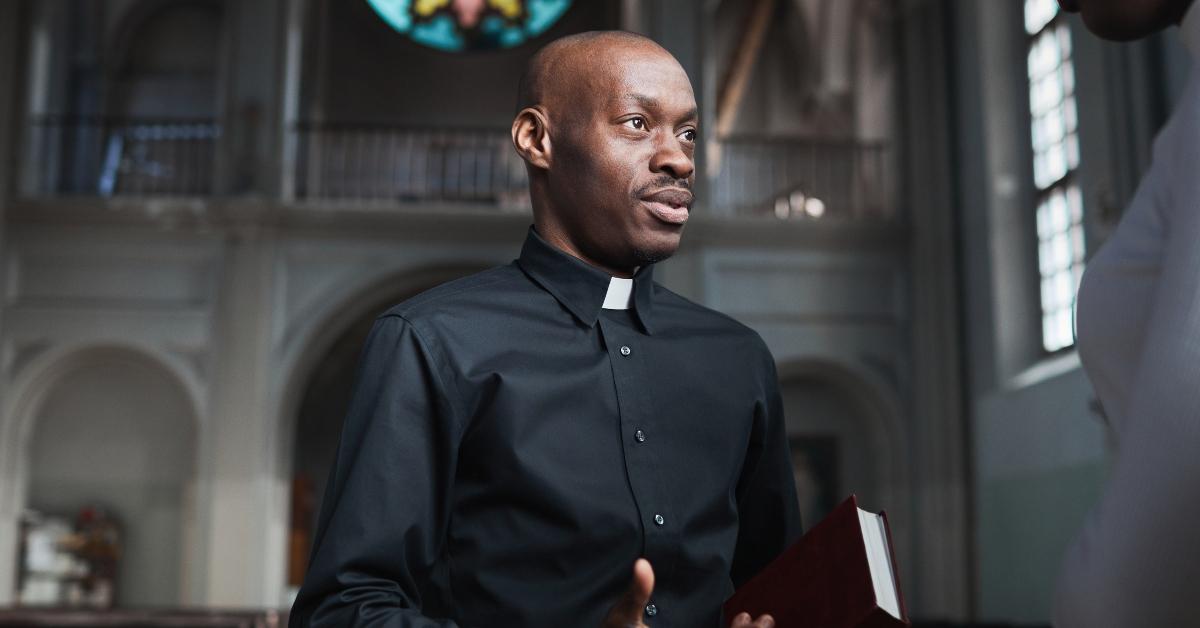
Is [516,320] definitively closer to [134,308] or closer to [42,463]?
[134,308]

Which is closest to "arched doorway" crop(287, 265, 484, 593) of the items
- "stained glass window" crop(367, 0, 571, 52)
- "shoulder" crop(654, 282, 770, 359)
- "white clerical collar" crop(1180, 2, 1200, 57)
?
"stained glass window" crop(367, 0, 571, 52)

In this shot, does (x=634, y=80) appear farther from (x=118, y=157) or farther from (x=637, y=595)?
(x=118, y=157)

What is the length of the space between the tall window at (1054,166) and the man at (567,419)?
939cm

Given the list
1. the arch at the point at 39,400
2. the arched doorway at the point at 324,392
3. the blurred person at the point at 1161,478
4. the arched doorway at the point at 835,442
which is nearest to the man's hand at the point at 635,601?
the blurred person at the point at 1161,478

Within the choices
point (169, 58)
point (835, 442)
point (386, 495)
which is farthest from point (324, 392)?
point (386, 495)

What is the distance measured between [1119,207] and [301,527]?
10494mm

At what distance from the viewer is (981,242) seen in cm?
1200

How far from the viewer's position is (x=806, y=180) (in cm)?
1573

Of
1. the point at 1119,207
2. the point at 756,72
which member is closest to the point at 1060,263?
the point at 1119,207

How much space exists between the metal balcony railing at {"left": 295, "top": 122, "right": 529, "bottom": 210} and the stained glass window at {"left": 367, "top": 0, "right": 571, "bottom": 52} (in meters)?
1.08

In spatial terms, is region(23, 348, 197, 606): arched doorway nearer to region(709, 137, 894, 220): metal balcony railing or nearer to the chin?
region(709, 137, 894, 220): metal balcony railing

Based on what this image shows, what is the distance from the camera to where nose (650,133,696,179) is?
1.67 m

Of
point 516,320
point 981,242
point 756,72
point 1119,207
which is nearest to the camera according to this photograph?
point 516,320

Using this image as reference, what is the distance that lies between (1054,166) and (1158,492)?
1077 cm
